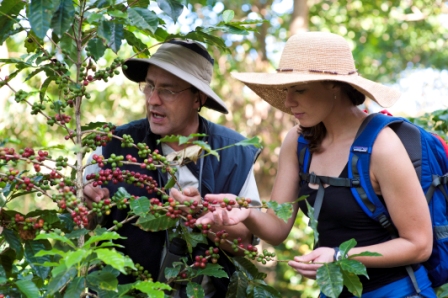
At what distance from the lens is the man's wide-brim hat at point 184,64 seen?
2.76 meters

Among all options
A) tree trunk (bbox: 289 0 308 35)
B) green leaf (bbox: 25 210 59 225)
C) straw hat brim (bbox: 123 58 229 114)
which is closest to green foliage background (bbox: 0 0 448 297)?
tree trunk (bbox: 289 0 308 35)

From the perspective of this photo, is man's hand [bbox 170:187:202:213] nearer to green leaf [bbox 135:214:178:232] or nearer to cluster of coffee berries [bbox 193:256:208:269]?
green leaf [bbox 135:214:178:232]

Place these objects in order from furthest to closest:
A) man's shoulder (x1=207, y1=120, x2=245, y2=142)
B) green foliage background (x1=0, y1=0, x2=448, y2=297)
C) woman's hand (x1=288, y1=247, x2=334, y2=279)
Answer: green foliage background (x1=0, y1=0, x2=448, y2=297) → man's shoulder (x1=207, y1=120, x2=245, y2=142) → woman's hand (x1=288, y1=247, x2=334, y2=279)

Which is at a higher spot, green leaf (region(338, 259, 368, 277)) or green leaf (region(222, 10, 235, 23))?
green leaf (region(222, 10, 235, 23))

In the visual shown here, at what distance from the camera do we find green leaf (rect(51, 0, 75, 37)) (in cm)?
195

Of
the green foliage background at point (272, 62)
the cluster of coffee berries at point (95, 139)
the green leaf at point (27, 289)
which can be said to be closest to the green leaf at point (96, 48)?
the cluster of coffee berries at point (95, 139)

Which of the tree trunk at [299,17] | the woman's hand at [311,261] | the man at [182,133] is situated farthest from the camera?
the tree trunk at [299,17]

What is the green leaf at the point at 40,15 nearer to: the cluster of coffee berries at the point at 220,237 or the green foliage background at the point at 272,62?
the cluster of coffee berries at the point at 220,237

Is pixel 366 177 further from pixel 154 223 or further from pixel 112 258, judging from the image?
pixel 112 258

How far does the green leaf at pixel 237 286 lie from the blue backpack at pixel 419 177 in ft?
1.42

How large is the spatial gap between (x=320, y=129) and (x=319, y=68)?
0.82 feet

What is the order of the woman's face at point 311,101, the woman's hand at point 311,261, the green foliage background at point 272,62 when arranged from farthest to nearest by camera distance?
the green foliage background at point 272,62 < the woman's face at point 311,101 < the woman's hand at point 311,261

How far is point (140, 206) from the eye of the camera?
2.04 m

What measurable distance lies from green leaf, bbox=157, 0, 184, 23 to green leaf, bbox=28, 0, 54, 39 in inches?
16.4
